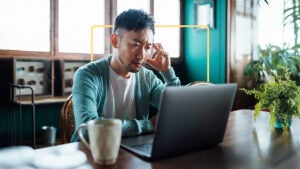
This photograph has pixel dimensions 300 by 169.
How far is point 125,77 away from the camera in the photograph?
1.51 m

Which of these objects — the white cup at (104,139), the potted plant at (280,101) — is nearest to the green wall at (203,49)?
A: the potted plant at (280,101)

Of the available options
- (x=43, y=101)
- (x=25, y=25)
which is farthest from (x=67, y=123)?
(x=25, y=25)

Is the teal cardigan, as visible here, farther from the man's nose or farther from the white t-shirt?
the man's nose

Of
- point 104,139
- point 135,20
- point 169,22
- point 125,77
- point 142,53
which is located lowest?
point 104,139

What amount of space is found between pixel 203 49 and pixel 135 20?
322 centimetres

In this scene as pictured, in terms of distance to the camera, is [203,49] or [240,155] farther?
[203,49]

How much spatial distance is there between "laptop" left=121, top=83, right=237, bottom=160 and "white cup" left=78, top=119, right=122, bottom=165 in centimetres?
10

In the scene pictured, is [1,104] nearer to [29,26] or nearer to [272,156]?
[29,26]

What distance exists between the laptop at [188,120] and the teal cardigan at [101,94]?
181 mm

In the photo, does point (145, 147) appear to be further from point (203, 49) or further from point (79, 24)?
point (203, 49)

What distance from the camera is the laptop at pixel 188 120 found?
0.74 meters

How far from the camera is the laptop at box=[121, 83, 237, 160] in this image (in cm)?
74

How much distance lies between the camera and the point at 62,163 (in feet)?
2.40

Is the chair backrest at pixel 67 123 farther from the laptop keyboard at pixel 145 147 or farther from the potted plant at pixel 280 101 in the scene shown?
the potted plant at pixel 280 101
